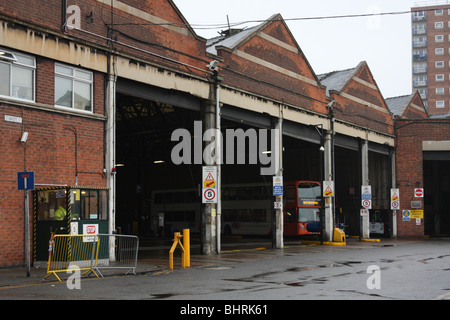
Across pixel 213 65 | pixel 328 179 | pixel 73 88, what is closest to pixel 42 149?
pixel 73 88

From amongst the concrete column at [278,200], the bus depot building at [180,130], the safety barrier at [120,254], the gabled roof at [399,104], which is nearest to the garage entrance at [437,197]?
the bus depot building at [180,130]

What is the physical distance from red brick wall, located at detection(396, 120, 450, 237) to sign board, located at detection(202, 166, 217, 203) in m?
22.7

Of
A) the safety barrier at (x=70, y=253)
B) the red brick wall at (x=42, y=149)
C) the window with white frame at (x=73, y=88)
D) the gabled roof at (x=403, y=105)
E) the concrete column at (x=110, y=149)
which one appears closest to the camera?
the safety barrier at (x=70, y=253)

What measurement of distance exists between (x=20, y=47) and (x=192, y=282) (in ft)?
30.2

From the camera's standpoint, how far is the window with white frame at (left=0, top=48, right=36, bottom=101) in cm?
1709

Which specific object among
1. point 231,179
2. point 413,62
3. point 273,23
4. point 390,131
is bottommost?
point 231,179

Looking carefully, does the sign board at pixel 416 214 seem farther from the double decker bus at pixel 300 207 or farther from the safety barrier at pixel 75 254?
the safety barrier at pixel 75 254

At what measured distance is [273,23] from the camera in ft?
98.3

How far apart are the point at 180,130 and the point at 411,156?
19.7m

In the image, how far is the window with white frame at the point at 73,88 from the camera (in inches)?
741

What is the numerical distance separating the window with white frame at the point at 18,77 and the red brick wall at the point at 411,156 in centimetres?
3191

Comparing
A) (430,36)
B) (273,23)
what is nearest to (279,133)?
(273,23)

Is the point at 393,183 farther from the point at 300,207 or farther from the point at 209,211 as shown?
the point at 209,211
